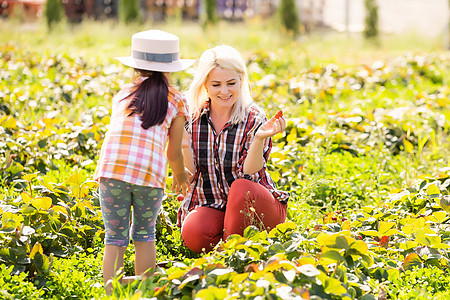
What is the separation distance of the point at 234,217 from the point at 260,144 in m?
0.42

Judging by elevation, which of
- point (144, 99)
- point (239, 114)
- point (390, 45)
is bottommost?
point (390, 45)

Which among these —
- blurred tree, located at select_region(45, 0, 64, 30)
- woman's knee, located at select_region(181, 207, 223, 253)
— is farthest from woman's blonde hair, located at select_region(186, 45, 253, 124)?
blurred tree, located at select_region(45, 0, 64, 30)

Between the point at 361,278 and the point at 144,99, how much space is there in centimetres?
126

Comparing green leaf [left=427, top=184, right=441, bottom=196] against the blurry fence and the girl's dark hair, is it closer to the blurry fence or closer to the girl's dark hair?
the girl's dark hair

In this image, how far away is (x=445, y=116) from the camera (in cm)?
580

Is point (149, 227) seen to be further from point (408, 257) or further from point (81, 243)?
point (408, 257)

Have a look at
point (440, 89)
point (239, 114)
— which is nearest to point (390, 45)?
point (440, 89)

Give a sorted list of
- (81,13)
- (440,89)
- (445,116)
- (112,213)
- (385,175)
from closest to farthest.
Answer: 1. (112,213)
2. (385,175)
3. (445,116)
4. (440,89)
5. (81,13)

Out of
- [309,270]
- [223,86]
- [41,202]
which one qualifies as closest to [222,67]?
[223,86]

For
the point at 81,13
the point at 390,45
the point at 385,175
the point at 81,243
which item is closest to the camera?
the point at 81,243

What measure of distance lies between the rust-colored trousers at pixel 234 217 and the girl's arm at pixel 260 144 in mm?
88

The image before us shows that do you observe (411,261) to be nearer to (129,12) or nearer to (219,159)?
(219,159)

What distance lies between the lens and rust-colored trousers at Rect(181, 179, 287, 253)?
3.18m

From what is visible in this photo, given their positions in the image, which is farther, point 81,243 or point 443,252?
point 81,243
